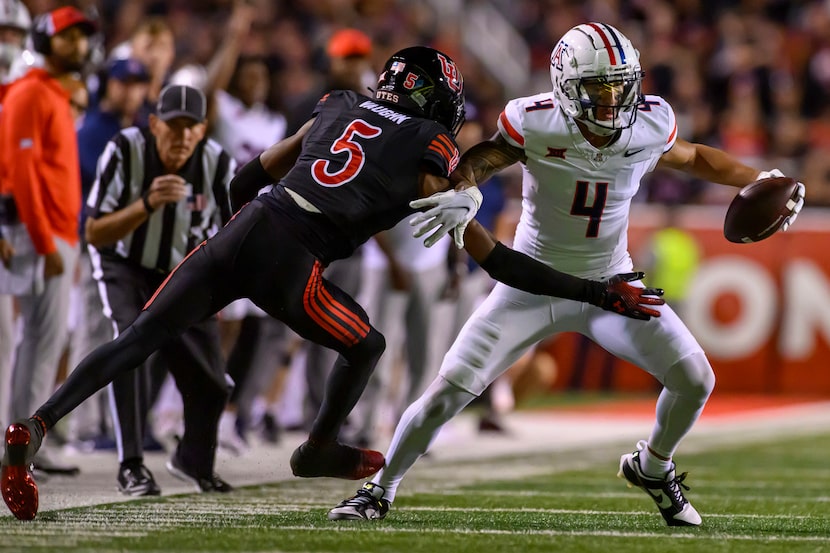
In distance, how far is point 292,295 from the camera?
4.35 metres

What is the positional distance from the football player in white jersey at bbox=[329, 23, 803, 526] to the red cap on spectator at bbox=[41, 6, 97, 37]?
2.05m

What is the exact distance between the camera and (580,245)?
4.62 metres

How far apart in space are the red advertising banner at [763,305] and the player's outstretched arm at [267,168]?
23.4 feet

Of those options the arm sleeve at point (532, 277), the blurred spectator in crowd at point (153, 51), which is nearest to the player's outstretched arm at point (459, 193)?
the arm sleeve at point (532, 277)

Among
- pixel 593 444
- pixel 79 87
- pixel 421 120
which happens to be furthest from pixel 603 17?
pixel 421 120

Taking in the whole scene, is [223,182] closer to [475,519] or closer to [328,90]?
[475,519]

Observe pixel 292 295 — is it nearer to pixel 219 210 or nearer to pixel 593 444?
pixel 219 210

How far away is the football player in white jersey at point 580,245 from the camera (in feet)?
14.7

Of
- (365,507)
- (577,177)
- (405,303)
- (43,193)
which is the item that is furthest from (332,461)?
(405,303)

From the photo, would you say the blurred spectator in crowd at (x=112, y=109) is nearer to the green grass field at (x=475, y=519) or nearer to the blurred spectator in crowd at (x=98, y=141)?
the blurred spectator in crowd at (x=98, y=141)

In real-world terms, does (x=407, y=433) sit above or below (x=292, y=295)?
below

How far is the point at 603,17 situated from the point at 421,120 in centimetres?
1083

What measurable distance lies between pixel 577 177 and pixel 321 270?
868 millimetres

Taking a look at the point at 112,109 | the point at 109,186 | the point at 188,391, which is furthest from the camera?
the point at 112,109
